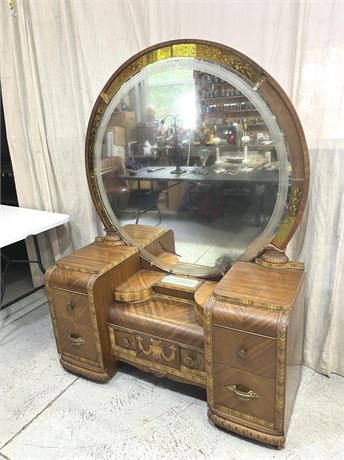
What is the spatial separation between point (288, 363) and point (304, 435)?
33cm

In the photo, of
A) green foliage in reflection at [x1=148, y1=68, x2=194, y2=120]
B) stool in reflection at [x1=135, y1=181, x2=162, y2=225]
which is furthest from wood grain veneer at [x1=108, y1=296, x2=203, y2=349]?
green foliage in reflection at [x1=148, y1=68, x2=194, y2=120]

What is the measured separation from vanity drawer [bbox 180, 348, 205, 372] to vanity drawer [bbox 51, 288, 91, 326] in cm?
40

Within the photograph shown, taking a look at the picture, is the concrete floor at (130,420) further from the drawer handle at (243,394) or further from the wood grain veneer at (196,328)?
the drawer handle at (243,394)

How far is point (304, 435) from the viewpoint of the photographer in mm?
1229

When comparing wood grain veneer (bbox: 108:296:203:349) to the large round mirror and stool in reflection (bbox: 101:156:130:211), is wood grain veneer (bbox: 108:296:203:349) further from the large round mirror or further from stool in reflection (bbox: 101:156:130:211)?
stool in reflection (bbox: 101:156:130:211)

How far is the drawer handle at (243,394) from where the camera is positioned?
1147 mm

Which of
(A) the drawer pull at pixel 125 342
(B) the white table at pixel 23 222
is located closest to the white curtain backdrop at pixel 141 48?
(B) the white table at pixel 23 222

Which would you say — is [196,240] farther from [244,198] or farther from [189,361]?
[189,361]

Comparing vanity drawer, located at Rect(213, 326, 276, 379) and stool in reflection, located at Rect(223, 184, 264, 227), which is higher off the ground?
stool in reflection, located at Rect(223, 184, 264, 227)

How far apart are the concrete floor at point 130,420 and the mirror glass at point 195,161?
1.79 ft

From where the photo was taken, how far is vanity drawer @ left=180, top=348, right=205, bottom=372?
4.19 ft

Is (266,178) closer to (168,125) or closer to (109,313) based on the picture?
(168,125)

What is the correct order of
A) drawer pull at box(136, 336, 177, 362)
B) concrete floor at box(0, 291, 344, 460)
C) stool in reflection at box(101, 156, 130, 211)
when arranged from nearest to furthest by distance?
concrete floor at box(0, 291, 344, 460) < drawer pull at box(136, 336, 177, 362) < stool in reflection at box(101, 156, 130, 211)

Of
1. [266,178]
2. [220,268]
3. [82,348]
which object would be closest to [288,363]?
[220,268]
